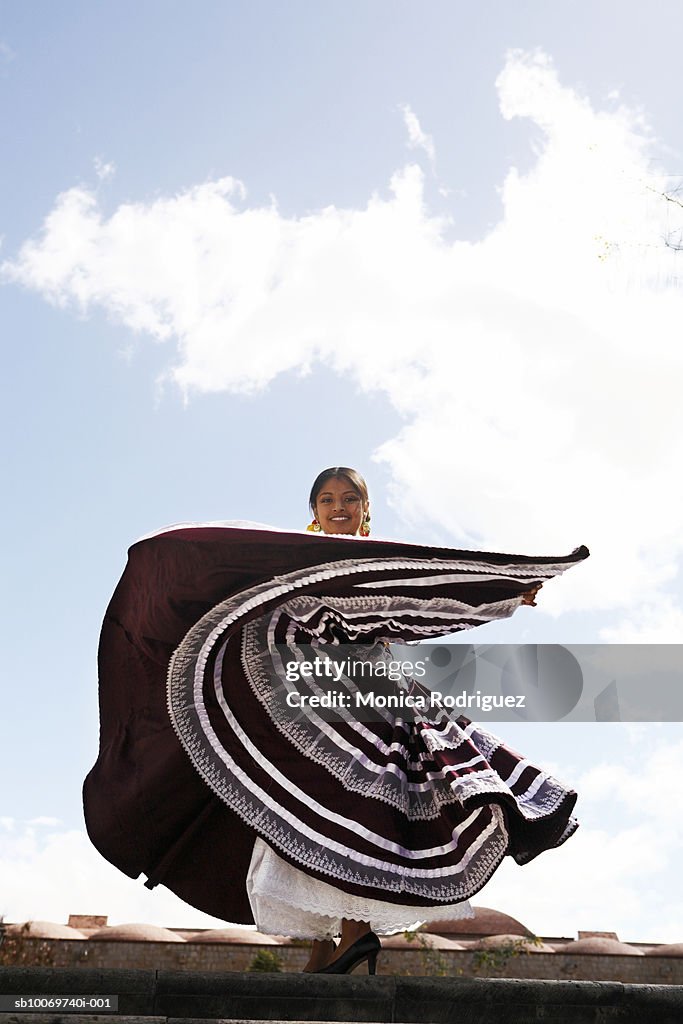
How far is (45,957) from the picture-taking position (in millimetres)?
12898

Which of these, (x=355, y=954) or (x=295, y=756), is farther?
(x=295, y=756)

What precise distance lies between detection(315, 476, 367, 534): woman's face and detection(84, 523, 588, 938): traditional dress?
2.07 feet

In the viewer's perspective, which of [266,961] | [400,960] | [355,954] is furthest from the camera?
[400,960]

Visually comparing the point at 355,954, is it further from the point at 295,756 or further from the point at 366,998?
the point at 295,756

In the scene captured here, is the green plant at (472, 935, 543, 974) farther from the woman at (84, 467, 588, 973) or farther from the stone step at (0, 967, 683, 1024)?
the stone step at (0, 967, 683, 1024)

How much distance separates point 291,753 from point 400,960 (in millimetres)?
10379

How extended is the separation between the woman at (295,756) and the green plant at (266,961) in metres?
9.46

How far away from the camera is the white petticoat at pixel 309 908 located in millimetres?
3598

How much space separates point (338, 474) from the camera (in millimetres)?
4508

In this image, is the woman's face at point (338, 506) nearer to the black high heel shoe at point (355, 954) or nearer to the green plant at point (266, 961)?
the black high heel shoe at point (355, 954)

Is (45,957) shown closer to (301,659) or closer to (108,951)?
(108,951)

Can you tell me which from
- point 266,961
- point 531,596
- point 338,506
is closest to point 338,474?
point 338,506

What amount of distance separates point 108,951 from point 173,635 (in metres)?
11.0

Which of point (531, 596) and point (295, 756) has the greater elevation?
point (531, 596)
